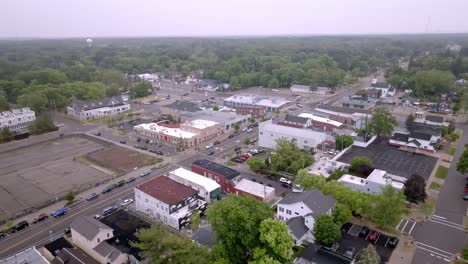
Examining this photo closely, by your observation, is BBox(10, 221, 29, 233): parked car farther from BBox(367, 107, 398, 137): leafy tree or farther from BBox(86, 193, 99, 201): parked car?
BBox(367, 107, 398, 137): leafy tree

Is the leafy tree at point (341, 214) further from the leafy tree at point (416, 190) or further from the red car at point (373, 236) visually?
the leafy tree at point (416, 190)

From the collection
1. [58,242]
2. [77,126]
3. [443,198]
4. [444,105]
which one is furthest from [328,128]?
[77,126]

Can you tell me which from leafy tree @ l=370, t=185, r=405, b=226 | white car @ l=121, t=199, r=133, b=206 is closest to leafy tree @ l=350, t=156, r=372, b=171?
leafy tree @ l=370, t=185, r=405, b=226

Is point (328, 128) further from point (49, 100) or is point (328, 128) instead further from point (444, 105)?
point (49, 100)

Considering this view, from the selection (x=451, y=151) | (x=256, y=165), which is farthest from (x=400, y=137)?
(x=256, y=165)

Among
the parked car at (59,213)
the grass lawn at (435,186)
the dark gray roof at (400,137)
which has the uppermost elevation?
the dark gray roof at (400,137)

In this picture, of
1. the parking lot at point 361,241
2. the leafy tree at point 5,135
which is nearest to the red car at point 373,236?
the parking lot at point 361,241

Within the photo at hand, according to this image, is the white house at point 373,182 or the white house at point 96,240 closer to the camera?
the white house at point 96,240

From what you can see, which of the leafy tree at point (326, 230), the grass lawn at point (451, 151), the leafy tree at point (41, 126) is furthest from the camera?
the leafy tree at point (41, 126)

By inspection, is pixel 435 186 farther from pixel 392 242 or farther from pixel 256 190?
pixel 256 190
